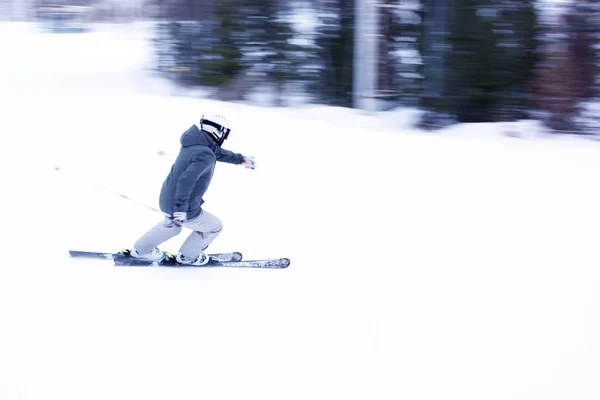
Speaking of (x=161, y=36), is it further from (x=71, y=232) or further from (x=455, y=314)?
(x=455, y=314)

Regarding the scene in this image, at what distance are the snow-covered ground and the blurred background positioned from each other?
1.83 feet

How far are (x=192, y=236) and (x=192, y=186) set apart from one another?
678mm

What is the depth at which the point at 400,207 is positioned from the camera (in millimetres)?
7043

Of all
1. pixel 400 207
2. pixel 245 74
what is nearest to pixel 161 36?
pixel 245 74

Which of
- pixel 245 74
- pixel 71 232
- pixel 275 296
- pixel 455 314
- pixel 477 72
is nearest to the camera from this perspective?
pixel 455 314

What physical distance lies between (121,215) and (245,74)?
15.2 ft

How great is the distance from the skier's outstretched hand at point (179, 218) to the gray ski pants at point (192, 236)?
0.09 meters

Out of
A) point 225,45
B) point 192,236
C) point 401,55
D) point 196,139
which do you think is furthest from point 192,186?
point 225,45

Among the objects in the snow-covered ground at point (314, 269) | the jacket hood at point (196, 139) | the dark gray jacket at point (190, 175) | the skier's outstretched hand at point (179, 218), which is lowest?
the snow-covered ground at point (314, 269)

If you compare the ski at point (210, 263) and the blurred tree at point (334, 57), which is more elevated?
the blurred tree at point (334, 57)

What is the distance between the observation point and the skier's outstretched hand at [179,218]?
5.26 meters

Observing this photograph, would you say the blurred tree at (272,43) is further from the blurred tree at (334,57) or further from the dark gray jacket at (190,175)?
the dark gray jacket at (190,175)

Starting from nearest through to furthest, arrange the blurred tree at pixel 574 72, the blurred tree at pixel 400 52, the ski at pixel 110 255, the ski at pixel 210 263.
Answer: the ski at pixel 210 263
the ski at pixel 110 255
the blurred tree at pixel 574 72
the blurred tree at pixel 400 52

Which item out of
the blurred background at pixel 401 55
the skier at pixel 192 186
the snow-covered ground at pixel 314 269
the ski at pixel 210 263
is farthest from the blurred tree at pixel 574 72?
the skier at pixel 192 186
